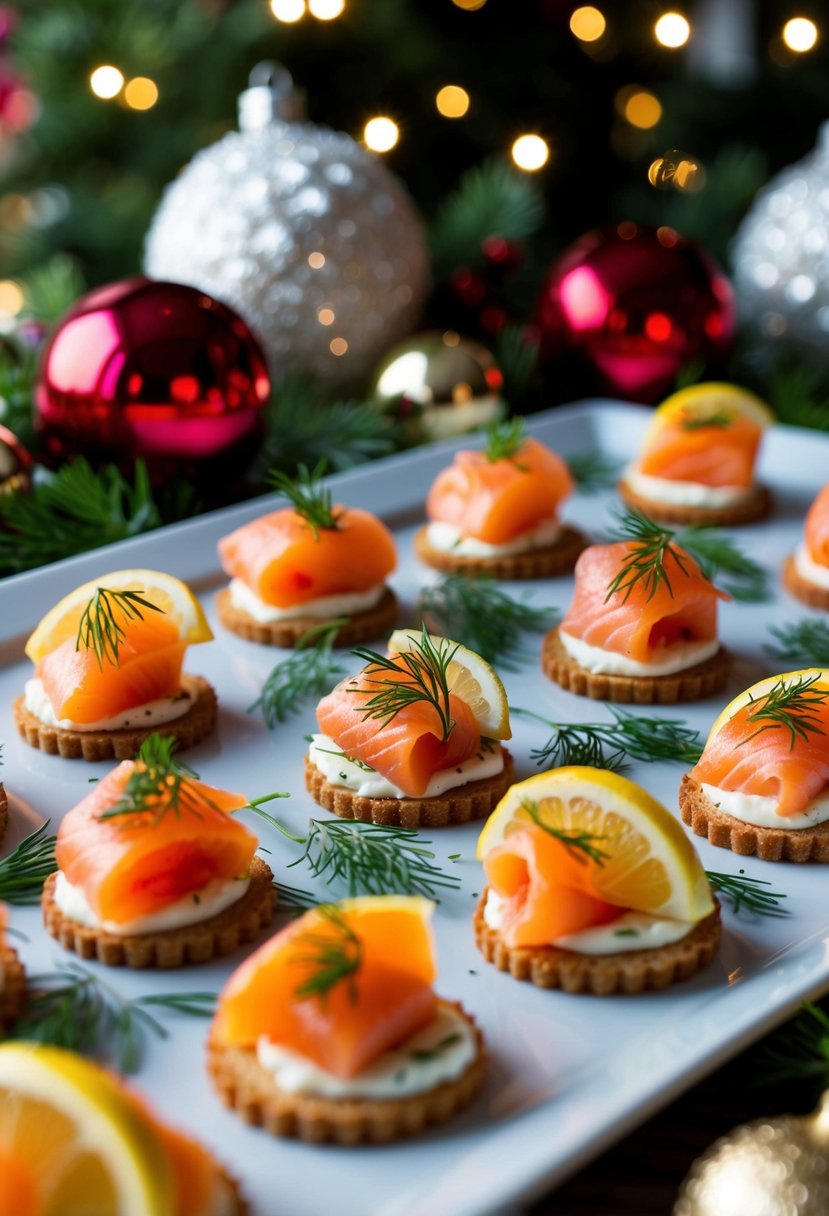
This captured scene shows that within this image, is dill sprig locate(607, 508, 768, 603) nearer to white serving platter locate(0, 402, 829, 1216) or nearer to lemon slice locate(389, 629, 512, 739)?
white serving platter locate(0, 402, 829, 1216)

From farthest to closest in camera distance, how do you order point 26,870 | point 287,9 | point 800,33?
point 800,33 → point 287,9 → point 26,870

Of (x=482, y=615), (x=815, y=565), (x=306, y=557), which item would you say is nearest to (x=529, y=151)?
(x=815, y=565)

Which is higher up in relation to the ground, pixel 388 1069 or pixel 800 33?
pixel 800 33

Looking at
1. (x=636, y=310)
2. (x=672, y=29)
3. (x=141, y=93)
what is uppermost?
(x=672, y=29)

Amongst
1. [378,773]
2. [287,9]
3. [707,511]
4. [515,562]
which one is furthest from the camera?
[287,9]

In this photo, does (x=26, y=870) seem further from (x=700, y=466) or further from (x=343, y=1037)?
(x=700, y=466)

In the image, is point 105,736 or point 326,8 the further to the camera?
point 326,8

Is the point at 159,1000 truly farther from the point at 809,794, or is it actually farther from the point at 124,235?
the point at 124,235
